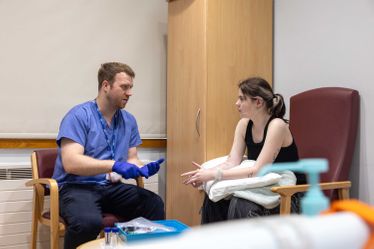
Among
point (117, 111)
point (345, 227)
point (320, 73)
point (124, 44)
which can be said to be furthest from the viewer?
point (124, 44)

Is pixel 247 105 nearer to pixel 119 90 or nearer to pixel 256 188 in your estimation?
pixel 256 188

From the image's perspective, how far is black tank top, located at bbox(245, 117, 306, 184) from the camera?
2068 mm

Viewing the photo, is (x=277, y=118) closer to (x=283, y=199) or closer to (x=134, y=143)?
(x=283, y=199)

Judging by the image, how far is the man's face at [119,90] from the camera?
2211mm

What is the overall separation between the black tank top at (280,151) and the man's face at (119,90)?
694mm

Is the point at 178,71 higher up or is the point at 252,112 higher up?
the point at 178,71

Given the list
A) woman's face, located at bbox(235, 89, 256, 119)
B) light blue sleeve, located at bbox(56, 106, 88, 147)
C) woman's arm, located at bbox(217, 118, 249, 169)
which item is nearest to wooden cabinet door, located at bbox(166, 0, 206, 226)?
woman's arm, located at bbox(217, 118, 249, 169)

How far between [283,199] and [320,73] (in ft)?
3.45

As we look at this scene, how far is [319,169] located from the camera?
0.44 meters

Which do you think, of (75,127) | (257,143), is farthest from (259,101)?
(75,127)

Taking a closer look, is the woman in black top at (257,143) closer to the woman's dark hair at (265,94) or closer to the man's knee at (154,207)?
the woman's dark hair at (265,94)

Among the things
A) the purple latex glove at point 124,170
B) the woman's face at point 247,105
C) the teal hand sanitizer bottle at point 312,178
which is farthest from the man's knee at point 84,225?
the teal hand sanitizer bottle at point 312,178

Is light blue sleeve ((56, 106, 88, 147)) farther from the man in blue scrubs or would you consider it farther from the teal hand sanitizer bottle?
the teal hand sanitizer bottle

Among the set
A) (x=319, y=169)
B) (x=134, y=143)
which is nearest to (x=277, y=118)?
(x=134, y=143)
